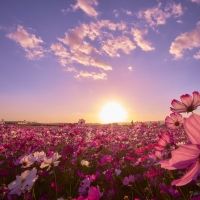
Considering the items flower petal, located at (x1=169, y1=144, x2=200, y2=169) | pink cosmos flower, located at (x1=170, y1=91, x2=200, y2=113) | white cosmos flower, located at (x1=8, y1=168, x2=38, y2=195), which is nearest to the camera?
flower petal, located at (x1=169, y1=144, x2=200, y2=169)

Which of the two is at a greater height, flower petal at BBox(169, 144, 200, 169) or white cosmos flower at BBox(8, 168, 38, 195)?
flower petal at BBox(169, 144, 200, 169)

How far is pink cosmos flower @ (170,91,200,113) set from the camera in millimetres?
1340

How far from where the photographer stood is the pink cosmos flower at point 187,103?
1.34 m

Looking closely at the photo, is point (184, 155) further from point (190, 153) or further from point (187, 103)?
point (187, 103)

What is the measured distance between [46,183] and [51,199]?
563 millimetres

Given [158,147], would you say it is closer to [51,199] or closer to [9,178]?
[51,199]

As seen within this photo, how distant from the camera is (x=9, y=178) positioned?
3557 millimetres

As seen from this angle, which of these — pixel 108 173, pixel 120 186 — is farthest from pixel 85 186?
pixel 120 186

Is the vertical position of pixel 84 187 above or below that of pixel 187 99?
below

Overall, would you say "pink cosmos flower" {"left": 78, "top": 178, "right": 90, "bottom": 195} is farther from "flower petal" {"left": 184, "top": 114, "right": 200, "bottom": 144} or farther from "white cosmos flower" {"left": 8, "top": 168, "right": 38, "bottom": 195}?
"flower petal" {"left": 184, "top": 114, "right": 200, "bottom": 144}

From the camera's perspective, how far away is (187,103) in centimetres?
138

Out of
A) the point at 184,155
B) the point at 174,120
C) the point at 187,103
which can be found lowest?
the point at 184,155

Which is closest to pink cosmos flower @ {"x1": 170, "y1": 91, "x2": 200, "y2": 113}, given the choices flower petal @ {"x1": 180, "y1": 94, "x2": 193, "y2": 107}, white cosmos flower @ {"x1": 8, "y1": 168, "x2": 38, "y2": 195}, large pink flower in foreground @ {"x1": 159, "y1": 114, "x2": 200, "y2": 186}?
flower petal @ {"x1": 180, "y1": 94, "x2": 193, "y2": 107}

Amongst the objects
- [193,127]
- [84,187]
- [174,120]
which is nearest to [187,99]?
[174,120]
